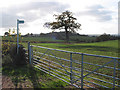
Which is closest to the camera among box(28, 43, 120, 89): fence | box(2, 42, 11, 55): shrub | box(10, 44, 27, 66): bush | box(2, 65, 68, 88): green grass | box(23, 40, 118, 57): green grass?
Result: box(28, 43, 120, 89): fence

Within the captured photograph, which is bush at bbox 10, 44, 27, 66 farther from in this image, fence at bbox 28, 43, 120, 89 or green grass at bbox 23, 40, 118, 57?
green grass at bbox 23, 40, 118, 57

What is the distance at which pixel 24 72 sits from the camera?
682cm

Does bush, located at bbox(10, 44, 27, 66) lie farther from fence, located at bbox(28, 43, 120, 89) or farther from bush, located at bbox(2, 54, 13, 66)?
fence, located at bbox(28, 43, 120, 89)

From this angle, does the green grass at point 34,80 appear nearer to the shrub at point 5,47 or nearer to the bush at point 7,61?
the bush at point 7,61

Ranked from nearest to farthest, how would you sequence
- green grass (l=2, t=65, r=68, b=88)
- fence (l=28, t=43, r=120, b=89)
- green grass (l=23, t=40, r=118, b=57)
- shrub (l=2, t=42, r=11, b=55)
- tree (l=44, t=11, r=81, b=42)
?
fence (l=28, t=43, r=120, b=89) → green grass (l=2, t=65, r=68, b=88) → shrub (l=2, t=42, r=11, b=55) → green grass (l=23, t=40, r=118, b=57) → tree (l=44, t=11, r=81, b=42)

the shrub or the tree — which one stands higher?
the tree

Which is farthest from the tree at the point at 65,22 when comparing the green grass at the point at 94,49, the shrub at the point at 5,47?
the shrub at the point at 5,47

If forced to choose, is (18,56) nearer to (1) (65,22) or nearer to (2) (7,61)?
(2) (7,61)

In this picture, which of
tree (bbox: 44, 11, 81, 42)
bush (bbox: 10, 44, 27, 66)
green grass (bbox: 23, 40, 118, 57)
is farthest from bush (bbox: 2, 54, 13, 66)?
tree (bbox: 44, 11, 81, 42)

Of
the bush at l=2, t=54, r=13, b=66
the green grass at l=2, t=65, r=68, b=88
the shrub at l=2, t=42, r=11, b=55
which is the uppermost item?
the shrub at l=2, t=42, r=11, b=55

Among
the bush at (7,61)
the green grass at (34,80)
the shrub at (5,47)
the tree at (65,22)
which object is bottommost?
the green grass at (34,80)

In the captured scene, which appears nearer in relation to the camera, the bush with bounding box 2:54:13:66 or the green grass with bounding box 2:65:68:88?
the green grass with bounding box 2:65:68:88

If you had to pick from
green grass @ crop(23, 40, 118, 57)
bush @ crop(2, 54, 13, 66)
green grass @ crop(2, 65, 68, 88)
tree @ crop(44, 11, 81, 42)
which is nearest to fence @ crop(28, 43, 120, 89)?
green grass @ crop(2, 65, 68, 88)

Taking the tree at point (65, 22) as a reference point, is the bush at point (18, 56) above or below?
below
